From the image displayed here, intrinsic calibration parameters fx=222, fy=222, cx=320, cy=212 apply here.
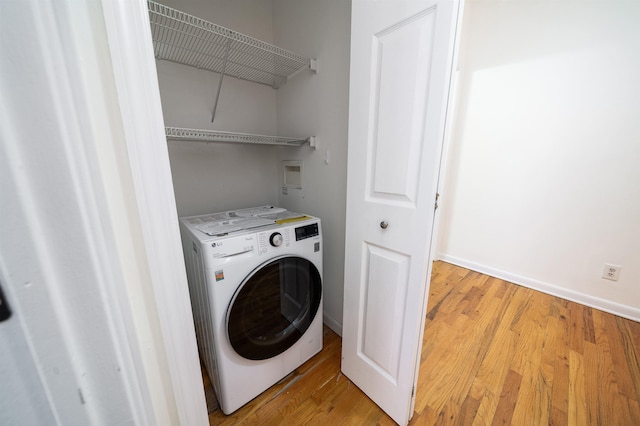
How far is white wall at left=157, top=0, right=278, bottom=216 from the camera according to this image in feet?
4.66

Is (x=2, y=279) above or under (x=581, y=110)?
under

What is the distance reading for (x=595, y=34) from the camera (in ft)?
5.37

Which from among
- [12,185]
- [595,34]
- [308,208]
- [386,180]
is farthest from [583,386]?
[595,34]

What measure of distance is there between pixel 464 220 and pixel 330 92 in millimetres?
2081

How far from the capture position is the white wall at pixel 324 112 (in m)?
1.31

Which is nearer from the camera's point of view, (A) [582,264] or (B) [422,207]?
(B) [422,207]

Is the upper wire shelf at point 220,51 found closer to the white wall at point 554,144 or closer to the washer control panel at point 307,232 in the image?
the washer control panel at point 307,232

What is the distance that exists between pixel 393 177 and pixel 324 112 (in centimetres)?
78

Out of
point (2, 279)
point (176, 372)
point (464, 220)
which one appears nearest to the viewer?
point (2, 279)

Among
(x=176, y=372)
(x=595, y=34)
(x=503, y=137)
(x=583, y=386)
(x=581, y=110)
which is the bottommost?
(x=583, y=386)

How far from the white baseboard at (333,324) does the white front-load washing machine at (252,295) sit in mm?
292

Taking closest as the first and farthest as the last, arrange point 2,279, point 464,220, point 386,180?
point 2,279, point 386,180, point 464,220

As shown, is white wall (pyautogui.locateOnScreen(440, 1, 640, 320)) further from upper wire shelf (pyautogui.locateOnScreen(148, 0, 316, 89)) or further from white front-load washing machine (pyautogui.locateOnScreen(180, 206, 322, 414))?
white front-load washing machine (pyautogui.locateOnScreen(180, 206, 322, 414))

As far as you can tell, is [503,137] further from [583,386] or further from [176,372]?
[176,372]
